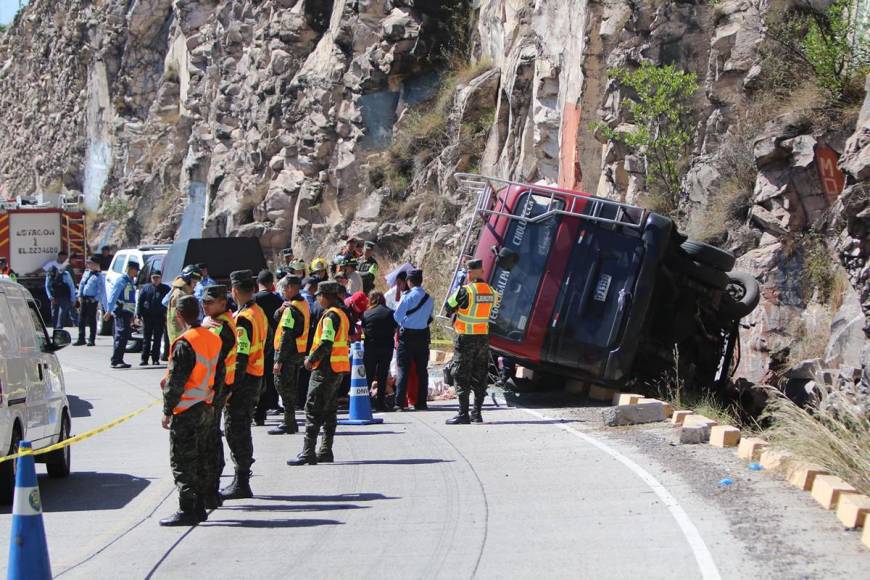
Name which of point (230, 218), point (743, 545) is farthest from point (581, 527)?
point (230, 218)

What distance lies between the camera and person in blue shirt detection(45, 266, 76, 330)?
91.6 ft

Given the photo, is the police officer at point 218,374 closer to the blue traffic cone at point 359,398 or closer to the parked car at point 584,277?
the blue traffic cone at point 359,398

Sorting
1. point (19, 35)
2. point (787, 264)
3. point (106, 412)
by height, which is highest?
point (19, 35)

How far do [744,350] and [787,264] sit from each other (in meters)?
1.52

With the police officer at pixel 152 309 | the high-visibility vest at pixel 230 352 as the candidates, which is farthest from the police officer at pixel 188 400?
the police officer at pixel 152 309

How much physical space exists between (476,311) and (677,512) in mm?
5360

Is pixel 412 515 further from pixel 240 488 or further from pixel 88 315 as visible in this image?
pixel 88 315

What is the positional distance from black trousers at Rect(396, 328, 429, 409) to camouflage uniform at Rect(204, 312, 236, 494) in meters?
6.35

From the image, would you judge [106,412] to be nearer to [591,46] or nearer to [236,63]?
[591,46]

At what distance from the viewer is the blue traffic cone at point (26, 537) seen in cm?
682

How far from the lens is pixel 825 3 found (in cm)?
2028

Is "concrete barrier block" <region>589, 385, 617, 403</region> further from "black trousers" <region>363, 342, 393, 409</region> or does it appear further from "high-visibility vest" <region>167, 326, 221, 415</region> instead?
"high-visibility vest" <region>167, 326, 221, 415</region>

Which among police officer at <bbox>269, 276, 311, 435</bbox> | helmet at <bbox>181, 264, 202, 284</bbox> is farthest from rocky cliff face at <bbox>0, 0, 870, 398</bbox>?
helmet at <bbox>181, 264, 202, 284</bbox>

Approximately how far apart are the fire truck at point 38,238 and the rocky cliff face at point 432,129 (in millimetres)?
5011
